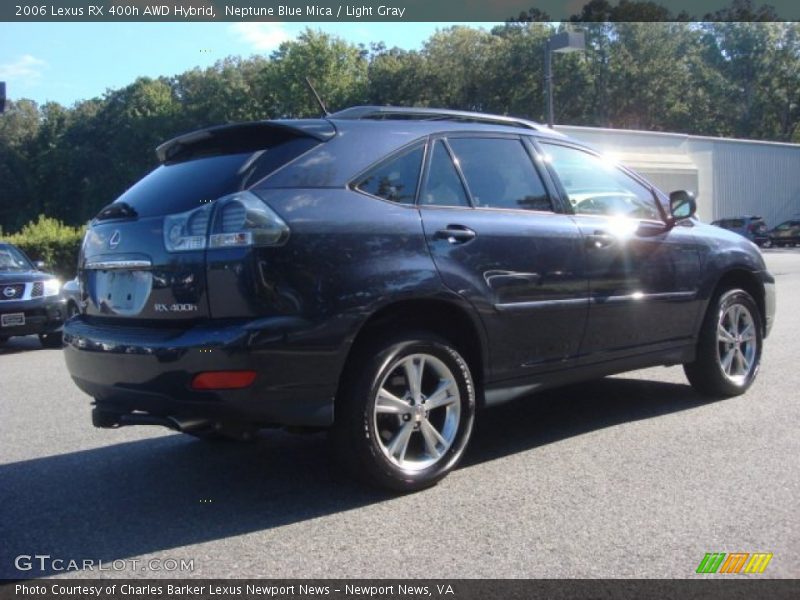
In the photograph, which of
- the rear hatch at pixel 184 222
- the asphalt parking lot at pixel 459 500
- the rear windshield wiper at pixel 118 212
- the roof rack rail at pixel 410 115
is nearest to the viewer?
the asphalt parking lot at pixel 459 500

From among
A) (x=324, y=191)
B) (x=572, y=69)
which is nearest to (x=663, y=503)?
(x=324, y=191)

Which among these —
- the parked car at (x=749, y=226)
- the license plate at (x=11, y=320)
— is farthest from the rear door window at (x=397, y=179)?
the parked car at (x=749, y=226)

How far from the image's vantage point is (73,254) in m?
24.2

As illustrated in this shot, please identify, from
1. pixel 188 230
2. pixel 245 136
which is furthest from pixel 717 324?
pixel 188 230

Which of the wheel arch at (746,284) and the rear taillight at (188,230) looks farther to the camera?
the wheel arch at (746,284)

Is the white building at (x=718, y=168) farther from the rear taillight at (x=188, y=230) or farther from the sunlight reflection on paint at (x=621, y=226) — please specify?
the rear taillight at (x=188, y=230)

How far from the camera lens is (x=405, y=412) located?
167 inches

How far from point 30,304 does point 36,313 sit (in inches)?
5.9

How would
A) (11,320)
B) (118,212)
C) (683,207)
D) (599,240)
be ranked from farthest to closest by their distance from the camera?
(11,320) → (683,207) → (599,240) → (118,212)

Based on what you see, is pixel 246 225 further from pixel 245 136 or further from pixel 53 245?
pixel 53 245

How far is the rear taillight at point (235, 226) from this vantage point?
3.79 m

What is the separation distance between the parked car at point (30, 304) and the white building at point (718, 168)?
941 inches

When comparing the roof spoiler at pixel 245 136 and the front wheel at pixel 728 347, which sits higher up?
the roof spoiler at pixel 245 136

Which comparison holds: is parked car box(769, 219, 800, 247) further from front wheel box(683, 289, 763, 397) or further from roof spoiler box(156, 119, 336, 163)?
roof spoiler box(156, 119, 336, 163)
